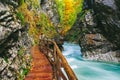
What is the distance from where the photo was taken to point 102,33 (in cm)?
3344

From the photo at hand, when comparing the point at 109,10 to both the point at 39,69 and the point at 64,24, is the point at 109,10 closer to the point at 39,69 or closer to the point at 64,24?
the point at 39,69

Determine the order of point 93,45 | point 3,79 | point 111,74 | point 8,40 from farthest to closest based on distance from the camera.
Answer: point 93,45 < point 111,74 < point 8,40 < point 3,79

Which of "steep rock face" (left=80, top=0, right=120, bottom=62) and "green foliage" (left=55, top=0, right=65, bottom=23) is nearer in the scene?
"steep rock face" (left=80, top=0, right=120, bottom=62)

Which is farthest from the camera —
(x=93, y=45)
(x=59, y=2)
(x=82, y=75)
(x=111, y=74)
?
(x=59, y=2)

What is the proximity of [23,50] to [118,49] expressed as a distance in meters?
20.6

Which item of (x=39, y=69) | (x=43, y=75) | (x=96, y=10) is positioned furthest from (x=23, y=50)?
(x=96, y=10)

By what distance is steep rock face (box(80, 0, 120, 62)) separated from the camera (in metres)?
30.5

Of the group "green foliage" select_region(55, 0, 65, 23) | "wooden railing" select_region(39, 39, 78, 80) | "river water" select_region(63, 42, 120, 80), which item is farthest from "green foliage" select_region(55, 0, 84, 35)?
"wooden railing" select_region(39, 39, 78, 80)

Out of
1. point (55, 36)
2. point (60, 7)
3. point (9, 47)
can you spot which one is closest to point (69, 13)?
point (60, 7)

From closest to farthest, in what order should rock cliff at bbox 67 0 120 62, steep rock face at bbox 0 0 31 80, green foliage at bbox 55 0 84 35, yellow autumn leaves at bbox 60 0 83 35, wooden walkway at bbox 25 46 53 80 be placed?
1. steep rock face at bbox 0 0 31 80
2. wooden walkway at bbox 25 46 53 80
3. rock cliff at bbox 67 0 120 62
4. green foliage at bbox 55 0 84 35
5. yellow autumn leaves at bbox 60 0 83 35

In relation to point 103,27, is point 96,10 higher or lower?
higher

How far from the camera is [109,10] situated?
101ft

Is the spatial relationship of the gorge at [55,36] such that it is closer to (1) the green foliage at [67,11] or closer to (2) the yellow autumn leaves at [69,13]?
(1) the green foliage at [67,11]

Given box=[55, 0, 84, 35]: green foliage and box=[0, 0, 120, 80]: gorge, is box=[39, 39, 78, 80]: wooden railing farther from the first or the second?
box=[55, 0, 84, 35]: green foliage
